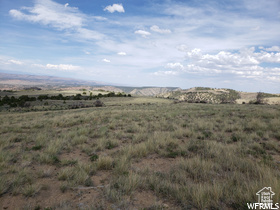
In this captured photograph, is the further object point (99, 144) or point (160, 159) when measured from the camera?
point (99, 144)

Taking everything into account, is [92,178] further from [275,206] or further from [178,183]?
[275,206]

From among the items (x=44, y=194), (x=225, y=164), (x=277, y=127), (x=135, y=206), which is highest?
(x=277, y=127)

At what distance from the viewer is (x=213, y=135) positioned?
8.48 m

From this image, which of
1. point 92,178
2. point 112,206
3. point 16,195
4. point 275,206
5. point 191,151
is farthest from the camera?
point 191,151

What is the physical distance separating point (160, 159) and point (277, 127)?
788 cm

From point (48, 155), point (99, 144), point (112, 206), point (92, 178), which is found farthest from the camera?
point (99, 144)

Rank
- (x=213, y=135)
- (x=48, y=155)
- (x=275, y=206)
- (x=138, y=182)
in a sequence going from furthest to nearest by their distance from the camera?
(x=213, y=135) → (x=48, y=155) → (x=138, y=182) → (x=275, y=206)

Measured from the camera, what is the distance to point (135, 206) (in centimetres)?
343

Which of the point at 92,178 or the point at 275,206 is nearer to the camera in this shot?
the point at 275,206

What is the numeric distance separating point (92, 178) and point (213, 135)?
6750 mm

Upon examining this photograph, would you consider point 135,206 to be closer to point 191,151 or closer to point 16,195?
point 16,195

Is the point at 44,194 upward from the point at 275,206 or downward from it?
downward

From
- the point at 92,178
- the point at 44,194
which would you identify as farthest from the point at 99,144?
the point at 44,194

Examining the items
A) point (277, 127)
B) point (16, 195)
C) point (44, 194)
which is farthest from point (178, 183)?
point (277, 127)
